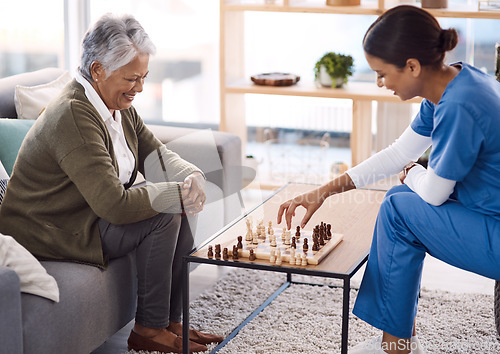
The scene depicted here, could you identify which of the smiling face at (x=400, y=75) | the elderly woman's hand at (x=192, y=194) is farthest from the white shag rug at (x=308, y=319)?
the smiling face at (x=400, y=75)

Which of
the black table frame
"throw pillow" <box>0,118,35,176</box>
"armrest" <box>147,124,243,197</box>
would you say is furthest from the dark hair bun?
"throw pillow" <box>0,118,35,176</box>

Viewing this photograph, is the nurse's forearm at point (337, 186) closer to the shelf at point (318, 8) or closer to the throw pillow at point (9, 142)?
the throw pillow at point (9, 142)

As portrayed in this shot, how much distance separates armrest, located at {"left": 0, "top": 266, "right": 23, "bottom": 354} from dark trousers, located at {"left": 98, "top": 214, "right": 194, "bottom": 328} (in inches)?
16.6

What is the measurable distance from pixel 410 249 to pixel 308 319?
2.42 feet

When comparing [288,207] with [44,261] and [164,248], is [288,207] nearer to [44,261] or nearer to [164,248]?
[164,248]

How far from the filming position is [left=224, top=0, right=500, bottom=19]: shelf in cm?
347

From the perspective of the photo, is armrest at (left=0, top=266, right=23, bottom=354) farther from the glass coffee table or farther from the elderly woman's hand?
the elderly woman's hand

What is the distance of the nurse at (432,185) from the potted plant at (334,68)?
1.83 metres

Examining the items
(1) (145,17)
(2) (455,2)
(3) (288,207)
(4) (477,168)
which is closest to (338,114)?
(2) (455,2)

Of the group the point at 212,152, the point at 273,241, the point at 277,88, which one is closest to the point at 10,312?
the point at 273,241

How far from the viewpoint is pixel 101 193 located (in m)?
2.05

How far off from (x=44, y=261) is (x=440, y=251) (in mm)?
1111

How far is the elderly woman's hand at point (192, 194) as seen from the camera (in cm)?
227

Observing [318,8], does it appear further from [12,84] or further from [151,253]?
[151,253]
